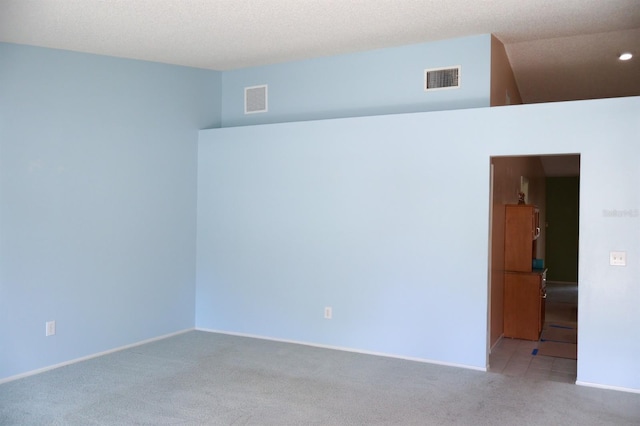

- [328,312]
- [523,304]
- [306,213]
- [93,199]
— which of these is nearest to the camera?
[93,199]

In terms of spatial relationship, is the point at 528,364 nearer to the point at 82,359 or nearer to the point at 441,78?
the point at 441,78

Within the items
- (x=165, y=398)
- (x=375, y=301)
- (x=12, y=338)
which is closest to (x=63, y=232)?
(x=12, y=338)

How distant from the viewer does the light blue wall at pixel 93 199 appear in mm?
4422

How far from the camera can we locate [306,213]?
18.3 feet

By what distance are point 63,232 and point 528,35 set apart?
4.70 m

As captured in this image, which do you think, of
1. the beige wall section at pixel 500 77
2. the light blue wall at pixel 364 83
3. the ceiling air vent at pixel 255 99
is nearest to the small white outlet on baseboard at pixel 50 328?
the light blue wall at pixel 364 83

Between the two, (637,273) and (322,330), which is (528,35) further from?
(322,330)

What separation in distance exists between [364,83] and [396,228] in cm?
158

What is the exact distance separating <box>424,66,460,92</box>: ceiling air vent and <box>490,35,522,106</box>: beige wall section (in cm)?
34

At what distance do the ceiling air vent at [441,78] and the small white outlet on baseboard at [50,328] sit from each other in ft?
13.5

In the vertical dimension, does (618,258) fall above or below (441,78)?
below

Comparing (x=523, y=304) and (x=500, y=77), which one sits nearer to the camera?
(x=500, y=77)

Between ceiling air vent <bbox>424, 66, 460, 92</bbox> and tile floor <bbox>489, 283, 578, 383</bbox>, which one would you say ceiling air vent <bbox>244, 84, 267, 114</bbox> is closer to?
ceiling air vent <bbox>424, 66, 460, 92</bbox>

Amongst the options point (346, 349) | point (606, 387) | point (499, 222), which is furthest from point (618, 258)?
point (346, 349)
